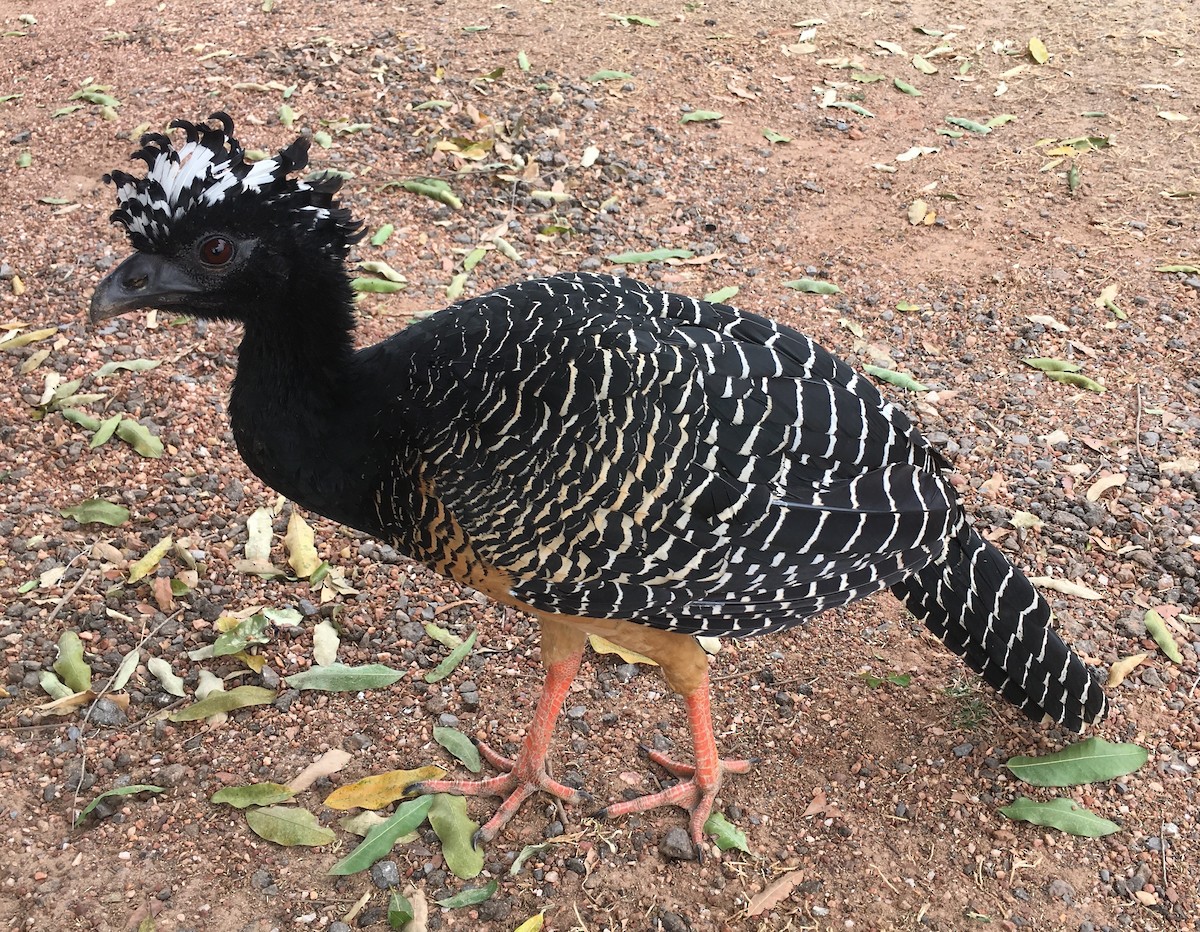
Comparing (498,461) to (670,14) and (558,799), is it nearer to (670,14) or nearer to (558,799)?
(558,799)

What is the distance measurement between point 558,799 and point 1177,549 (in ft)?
10.1

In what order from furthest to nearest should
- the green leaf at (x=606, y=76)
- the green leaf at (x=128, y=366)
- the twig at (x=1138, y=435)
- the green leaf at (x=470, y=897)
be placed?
the green leaf at (x=606, y=76) → the green leaf at (x=128, y=366) → the twig at (x=1138, y=435) → the green leaf at (x=470, y=897)

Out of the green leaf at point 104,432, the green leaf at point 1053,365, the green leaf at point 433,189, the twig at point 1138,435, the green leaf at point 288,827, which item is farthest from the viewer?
the green leaf at point 433,189

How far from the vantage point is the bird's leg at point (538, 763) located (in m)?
3.88

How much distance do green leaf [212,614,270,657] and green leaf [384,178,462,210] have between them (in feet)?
11.5

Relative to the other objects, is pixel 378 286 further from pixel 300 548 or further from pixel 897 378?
pixel 897 378

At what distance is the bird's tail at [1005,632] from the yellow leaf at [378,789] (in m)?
2.04

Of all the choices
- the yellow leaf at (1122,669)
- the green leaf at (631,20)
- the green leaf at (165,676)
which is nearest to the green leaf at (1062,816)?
the yellow leaf at (1122,669)

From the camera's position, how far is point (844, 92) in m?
8.65

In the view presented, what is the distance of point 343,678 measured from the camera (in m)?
4.31

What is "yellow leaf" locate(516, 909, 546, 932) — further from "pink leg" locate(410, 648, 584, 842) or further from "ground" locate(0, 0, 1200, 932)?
"pink leg" locate(410, 648, 584, 842)

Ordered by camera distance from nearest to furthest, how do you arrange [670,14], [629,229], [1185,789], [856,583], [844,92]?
[856,583] → [1185,789] → [629,229] → [844,92] → [670,14]

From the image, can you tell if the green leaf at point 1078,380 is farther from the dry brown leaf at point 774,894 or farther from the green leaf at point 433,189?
the green leaf at point 433,189

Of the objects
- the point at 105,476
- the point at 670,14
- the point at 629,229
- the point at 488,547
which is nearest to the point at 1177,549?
the point at 488,547
